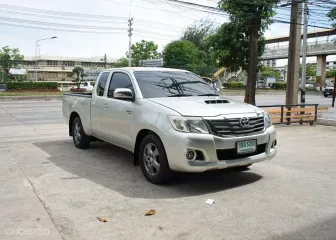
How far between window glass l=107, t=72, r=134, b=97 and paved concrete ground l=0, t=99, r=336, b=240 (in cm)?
138

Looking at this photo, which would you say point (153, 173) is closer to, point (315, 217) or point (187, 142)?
point (187, 142)

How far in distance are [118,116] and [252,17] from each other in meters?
9.28

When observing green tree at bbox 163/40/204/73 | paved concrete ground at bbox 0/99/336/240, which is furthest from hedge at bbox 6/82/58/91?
paved concrete ground at bbox 0/99/336/240

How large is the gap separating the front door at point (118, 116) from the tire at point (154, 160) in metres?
Result: 0.44

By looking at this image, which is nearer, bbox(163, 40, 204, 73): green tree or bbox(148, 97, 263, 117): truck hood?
bbox(148, 97, 263, 117): truck hood

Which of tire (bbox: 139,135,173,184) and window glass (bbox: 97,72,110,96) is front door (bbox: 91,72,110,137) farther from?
tire (bbox: 139,135,173,184)

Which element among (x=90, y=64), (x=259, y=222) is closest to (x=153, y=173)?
(x=259, y=222)

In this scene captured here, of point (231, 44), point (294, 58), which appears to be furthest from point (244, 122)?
point (231, 44)

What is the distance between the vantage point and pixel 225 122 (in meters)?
4.70

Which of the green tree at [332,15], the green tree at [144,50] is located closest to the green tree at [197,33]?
the green tree at [144,50]

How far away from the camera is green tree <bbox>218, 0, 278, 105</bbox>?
1305 cm

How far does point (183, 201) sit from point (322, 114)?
32.9 ft

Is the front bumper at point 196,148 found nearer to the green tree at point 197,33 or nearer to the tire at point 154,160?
the tire at point 154,160

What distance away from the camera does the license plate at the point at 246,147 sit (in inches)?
189
